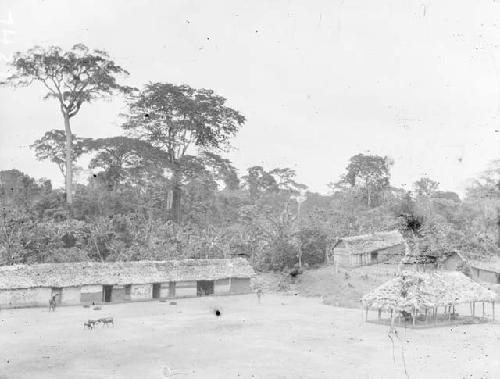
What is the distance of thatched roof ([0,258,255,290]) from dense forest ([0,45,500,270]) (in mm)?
5250

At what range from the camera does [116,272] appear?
39.9 m

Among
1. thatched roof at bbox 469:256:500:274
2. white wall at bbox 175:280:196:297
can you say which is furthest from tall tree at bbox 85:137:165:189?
thatched roof at bbox 469:256:500:274

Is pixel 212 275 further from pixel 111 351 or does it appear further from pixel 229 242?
pixel 111 351

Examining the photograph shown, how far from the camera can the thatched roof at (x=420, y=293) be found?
29.3 m

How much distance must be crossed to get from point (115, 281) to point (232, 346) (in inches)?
634

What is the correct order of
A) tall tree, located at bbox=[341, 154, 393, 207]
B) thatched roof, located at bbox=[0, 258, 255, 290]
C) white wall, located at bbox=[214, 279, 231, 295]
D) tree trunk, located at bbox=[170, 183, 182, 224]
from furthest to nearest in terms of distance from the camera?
1. tall tree, located at bbox=[341, 154, 393, 207]
2. tree trunk, located at bbox=[170, 183, 182, 224]
3. white wall, located at bbox=[214, 279, 231, 295]
4. thatched roof, located at bbox=[0, 258, 255, 290]

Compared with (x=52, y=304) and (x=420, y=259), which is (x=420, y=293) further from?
(x=52, y=304)

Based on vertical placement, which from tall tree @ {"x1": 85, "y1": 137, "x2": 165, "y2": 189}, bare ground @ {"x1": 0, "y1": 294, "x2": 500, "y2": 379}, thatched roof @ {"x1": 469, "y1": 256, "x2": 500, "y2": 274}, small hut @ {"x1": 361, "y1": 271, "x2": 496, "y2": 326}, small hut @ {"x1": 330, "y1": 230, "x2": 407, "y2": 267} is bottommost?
bare ground @ {"x1": 0, "y1": 294, "x2": 500, "y2": 379}

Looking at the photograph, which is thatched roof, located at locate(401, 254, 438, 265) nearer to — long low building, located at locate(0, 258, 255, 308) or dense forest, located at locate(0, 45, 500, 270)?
dense forest, located at locate(0, 45, 500, 270)

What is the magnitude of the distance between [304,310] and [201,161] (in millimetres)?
23085

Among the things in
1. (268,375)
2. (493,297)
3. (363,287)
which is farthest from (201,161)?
(268,375)

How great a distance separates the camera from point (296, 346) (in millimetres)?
25516

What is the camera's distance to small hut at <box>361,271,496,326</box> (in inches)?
1155

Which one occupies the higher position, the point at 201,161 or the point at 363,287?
the point at 201,161
